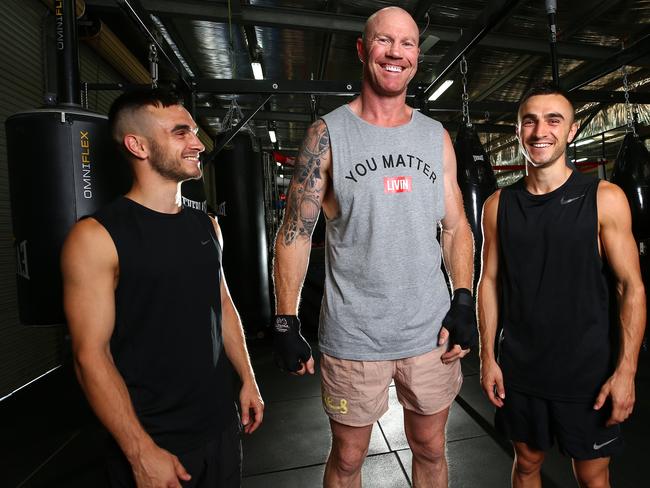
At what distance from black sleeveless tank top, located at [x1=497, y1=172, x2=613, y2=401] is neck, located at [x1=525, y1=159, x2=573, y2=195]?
0.02m

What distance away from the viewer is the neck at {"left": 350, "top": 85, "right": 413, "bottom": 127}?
1.41 m

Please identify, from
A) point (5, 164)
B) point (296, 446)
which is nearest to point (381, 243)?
point (296, 446)

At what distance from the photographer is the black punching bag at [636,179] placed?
136 inches

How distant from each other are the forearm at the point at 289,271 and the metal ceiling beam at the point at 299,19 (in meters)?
2.76

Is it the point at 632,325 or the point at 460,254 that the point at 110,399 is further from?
the point at 632,325

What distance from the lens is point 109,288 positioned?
3.25 feet

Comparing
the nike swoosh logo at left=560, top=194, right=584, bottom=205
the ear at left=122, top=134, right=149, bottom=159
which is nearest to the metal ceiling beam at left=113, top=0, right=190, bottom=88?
the ear at left=122, top=134, right=149, bottom=159

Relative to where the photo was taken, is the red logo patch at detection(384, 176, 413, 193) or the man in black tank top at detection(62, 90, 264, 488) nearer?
the man in black tank top at detection(62, 90, 264, 488)

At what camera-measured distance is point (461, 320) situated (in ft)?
4.57

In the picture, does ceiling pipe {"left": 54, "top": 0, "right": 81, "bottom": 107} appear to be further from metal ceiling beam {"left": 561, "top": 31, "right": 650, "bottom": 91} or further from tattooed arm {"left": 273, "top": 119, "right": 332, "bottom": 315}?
metal ceiling beam {"left": 561, "top": 31, "right": 650, "bottom": 91}

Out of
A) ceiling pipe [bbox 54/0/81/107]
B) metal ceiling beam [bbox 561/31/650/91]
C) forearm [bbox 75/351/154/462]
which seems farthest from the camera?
metal ceiling beam [bbox 561/31/650/91]

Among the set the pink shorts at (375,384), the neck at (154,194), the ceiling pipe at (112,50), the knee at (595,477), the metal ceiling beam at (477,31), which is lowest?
the knee at (595,477)

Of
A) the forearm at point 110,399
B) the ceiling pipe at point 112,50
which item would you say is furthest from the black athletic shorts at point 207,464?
the ceiling pipe at point 112,50

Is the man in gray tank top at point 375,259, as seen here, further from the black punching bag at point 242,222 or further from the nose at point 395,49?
the black punching bag at point 242,222
